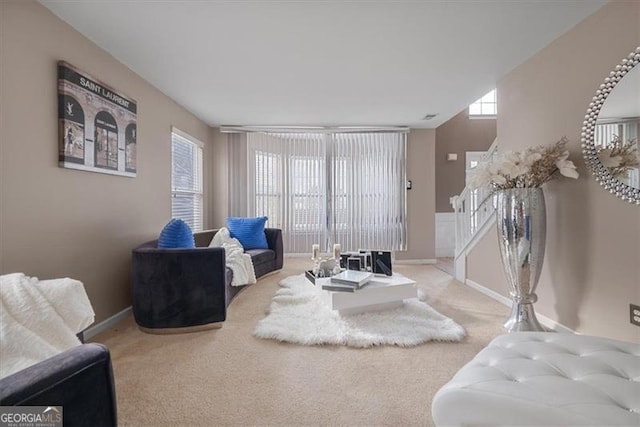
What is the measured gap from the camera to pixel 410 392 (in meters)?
1.63

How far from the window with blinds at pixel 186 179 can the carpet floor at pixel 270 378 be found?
1961 mm

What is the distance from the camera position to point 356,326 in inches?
94.5

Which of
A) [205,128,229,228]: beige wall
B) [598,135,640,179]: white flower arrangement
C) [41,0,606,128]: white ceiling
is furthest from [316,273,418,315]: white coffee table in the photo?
[205,128,229,228]: beige wall

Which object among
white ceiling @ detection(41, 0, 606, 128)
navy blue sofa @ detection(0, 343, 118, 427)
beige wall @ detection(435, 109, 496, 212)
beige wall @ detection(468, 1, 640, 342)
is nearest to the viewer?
navy blue sofa @ detection(0, 343, 118, 427)

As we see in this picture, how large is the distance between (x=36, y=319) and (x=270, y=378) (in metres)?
1.18

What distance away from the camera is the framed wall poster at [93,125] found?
2100 mm

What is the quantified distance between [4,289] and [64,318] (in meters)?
0.27

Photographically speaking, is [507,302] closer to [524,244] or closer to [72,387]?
[524,244]

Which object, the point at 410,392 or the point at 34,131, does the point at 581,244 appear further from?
the point at 34,131

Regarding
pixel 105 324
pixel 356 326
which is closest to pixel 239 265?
pixel 105 324

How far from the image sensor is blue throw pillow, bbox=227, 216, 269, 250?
4258 millimetres

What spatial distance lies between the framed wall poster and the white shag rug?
74.7 inches

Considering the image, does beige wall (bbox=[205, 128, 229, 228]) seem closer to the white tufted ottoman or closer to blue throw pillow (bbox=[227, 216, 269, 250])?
blue throw pillow (bbox=[227, 216, 269, 250])

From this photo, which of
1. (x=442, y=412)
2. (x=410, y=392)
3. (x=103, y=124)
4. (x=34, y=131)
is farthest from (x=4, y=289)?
(x=410, y=392)
